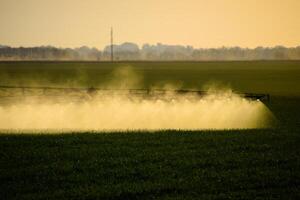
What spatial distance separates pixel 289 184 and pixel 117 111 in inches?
743

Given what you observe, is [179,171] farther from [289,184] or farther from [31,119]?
[31,119]

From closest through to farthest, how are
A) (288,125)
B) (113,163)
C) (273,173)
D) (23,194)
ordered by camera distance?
(23,194) < (273,173) < (113,163) < (288,125)

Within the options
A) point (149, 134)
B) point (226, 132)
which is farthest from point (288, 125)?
point (149, 134)

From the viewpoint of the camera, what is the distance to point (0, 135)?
19938 millimetres

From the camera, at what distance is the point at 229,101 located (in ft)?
120

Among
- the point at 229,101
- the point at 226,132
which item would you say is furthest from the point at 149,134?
the point at 229,101

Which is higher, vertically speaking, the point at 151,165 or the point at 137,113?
the point at 137,113

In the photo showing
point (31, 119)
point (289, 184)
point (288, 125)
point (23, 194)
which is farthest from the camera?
point (31, 119)

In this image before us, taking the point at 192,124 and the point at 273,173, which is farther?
the point at 192,124

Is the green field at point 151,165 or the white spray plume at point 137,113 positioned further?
the white spray plume at point 137,113

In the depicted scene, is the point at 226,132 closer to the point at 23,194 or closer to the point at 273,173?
the point at 273,173

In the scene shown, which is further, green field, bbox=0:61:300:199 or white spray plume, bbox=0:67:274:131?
white spray plume, bbox=0:67:274:131

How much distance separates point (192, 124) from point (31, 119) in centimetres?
949

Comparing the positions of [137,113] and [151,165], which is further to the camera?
[137,113]
